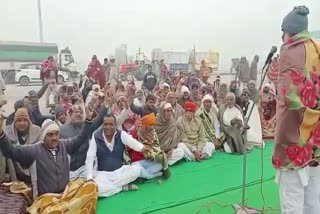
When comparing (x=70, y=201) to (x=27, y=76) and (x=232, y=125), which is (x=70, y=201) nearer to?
(x=232, y=125)

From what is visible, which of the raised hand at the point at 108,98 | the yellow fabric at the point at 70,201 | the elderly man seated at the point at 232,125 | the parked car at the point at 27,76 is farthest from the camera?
the parked car at the point at 27,76

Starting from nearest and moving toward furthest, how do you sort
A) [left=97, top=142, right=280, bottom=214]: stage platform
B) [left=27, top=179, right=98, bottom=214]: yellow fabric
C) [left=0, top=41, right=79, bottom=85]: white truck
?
[left=27, top=179, right=98, bottom=214]: yellow fabric, [left=97, top=142, right=280, bottom=214]: stage platform, [left=0, top=41, right=79, bottom=85]: white truck

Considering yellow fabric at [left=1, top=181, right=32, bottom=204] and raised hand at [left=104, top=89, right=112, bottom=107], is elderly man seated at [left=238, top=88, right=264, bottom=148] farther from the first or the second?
yellow fabric at [left=1, top=181, right=32, bottom=204]

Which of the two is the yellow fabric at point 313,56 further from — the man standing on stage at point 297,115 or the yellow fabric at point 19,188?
the yellow fabric at point 19,188

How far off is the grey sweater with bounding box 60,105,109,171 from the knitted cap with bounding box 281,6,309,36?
2238 mm

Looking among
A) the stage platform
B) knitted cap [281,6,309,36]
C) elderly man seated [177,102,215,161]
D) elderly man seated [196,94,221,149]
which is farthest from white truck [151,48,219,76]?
knitted cap [281,6,309,36]

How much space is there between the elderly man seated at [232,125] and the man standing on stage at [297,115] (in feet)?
10.6

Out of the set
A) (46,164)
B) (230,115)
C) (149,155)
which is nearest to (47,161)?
(46,164)

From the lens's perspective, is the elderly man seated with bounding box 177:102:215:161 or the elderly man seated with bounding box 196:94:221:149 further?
the elderly man seated with bounding box 196:94:221:149

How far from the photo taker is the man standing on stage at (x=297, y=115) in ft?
6.84

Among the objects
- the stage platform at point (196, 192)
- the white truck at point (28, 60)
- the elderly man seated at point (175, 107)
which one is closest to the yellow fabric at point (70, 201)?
the stage platform at point (196, 192)

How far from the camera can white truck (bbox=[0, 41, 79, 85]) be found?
17.2 m

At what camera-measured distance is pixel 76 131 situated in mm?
4367

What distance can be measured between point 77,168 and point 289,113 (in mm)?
2782
